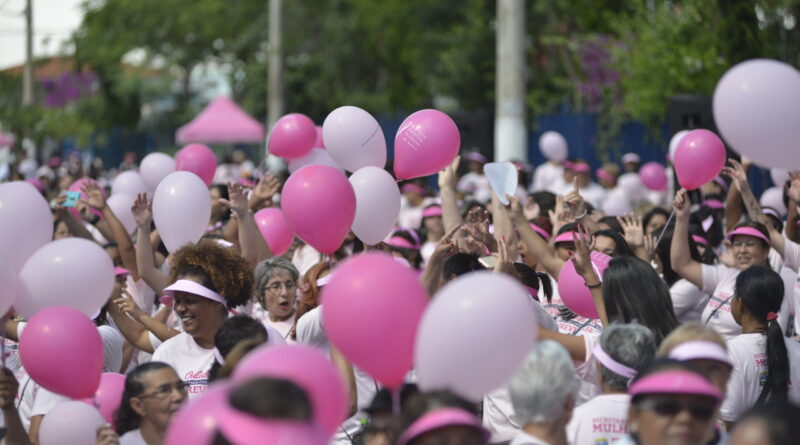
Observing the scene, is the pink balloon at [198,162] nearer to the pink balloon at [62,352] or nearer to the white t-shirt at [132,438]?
the pink balloon at [62,352]

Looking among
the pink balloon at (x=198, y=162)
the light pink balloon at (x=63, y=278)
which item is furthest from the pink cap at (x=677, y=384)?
the pink balloon at (x=198, y=162)

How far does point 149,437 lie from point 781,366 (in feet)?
9.06

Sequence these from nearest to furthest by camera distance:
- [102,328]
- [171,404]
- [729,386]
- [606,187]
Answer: [171,404] → [729,386] → [102,328] → [606,187]

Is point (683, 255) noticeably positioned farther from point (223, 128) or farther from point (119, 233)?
point (223, 128)

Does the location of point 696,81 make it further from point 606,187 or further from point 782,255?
point 782,255

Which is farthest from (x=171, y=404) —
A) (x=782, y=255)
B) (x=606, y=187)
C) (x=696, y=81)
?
(x=696, y=81)

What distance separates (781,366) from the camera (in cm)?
519

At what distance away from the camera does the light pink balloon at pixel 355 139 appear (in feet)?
21.9

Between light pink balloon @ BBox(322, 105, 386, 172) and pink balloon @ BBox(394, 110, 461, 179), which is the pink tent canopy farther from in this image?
pink balloon @ BBox(394, 110, 461, 179)

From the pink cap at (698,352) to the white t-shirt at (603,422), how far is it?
31 centimetres

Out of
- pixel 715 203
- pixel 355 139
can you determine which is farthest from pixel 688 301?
pixel 715 203

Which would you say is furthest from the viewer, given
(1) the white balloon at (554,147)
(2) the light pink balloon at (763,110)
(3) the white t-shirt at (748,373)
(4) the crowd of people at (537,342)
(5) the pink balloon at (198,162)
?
(1) the white balloon at (554,147)

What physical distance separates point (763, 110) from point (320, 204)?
6.61 feet

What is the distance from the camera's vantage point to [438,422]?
3.36 m
